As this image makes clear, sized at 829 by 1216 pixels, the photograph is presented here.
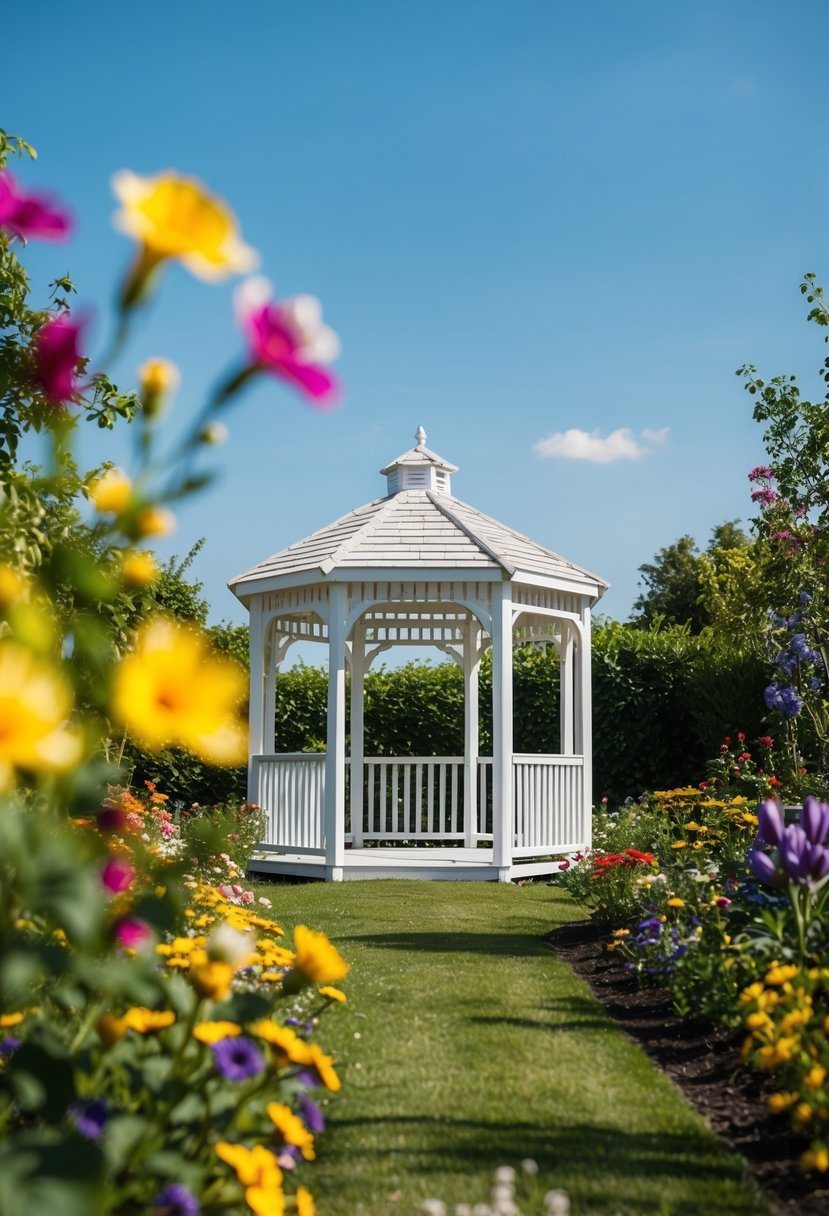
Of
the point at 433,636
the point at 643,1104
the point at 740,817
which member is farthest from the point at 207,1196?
the point at 433,636

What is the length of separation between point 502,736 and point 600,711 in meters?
3.76

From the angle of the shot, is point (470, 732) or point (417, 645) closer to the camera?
point (470, 732)

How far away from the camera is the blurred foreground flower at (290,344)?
4.99 ft

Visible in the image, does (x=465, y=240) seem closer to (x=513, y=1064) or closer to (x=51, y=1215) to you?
(x=513, y=1064)

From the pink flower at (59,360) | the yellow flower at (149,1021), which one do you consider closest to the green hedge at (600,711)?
the yellow flower at (149,1021)

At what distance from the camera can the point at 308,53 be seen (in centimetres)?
625

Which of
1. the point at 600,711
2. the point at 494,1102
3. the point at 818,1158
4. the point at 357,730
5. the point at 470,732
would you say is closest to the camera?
the point at 818,1158

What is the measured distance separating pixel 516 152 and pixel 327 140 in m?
1.11

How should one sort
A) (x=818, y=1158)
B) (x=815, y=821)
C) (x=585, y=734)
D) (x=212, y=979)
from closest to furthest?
1. (x=212, y=979)
2. (x=818, y=1158)
3. (x=815, y=821)
4. (x=585, y=734)

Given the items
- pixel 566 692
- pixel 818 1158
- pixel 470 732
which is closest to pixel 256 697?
pixel 470 732

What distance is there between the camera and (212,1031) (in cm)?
249

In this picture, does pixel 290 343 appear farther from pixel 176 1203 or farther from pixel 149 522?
pixel 176 1203

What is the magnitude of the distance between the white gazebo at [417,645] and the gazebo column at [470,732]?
2 cm

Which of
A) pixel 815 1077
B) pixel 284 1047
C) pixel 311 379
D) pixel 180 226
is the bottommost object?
pixel 815 1077
